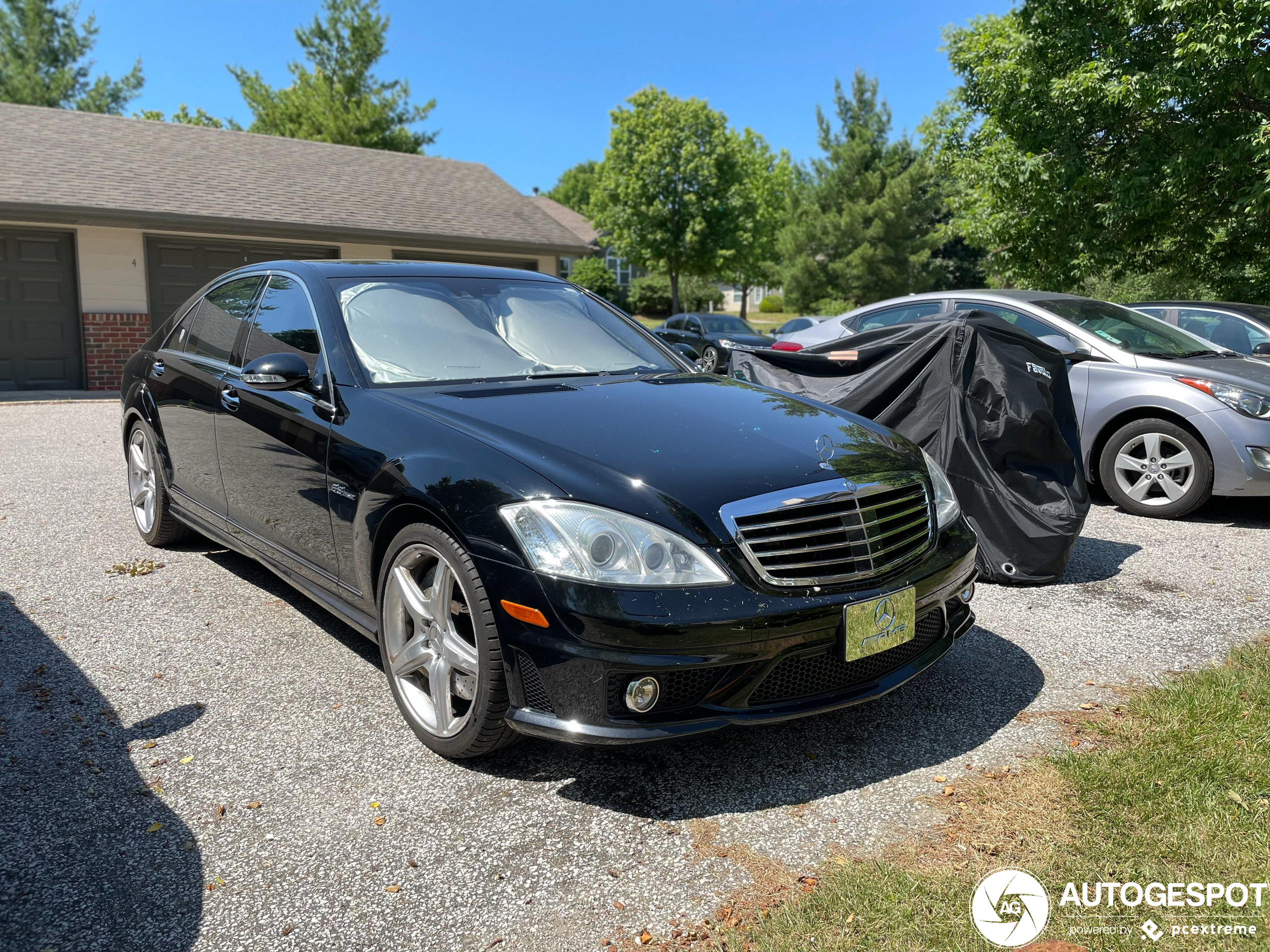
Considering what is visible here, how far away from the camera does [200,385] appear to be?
464 cm

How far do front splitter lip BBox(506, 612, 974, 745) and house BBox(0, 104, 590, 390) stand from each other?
1301 centimetres

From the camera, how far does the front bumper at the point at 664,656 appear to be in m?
2.60

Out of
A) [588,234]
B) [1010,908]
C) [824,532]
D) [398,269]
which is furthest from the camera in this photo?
[588,234]

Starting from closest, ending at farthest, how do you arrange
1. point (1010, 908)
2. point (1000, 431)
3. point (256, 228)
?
point (1010, 908) < point (1000, 431) < point (256, 228)

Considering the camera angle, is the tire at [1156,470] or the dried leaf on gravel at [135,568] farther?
the tire at [1156,470]

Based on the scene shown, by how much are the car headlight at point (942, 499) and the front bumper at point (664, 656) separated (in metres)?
0.67

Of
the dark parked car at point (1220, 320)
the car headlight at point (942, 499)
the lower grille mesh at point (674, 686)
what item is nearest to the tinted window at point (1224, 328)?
the dark parked car at point (1220, 320)

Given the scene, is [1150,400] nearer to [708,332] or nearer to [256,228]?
[256,228]

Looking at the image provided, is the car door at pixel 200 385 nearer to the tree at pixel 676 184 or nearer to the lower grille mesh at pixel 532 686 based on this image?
the lower grille mesh at pixel 532 686

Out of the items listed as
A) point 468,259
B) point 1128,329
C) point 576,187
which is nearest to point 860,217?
point 468,259

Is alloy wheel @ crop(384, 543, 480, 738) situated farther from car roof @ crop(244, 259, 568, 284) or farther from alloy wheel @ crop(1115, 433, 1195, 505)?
alloy wheel @ crop(1115, 433, 1195, 505)

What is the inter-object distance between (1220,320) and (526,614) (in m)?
8.98

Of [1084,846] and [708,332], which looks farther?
[708,332]

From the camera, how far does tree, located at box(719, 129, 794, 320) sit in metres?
34.8
